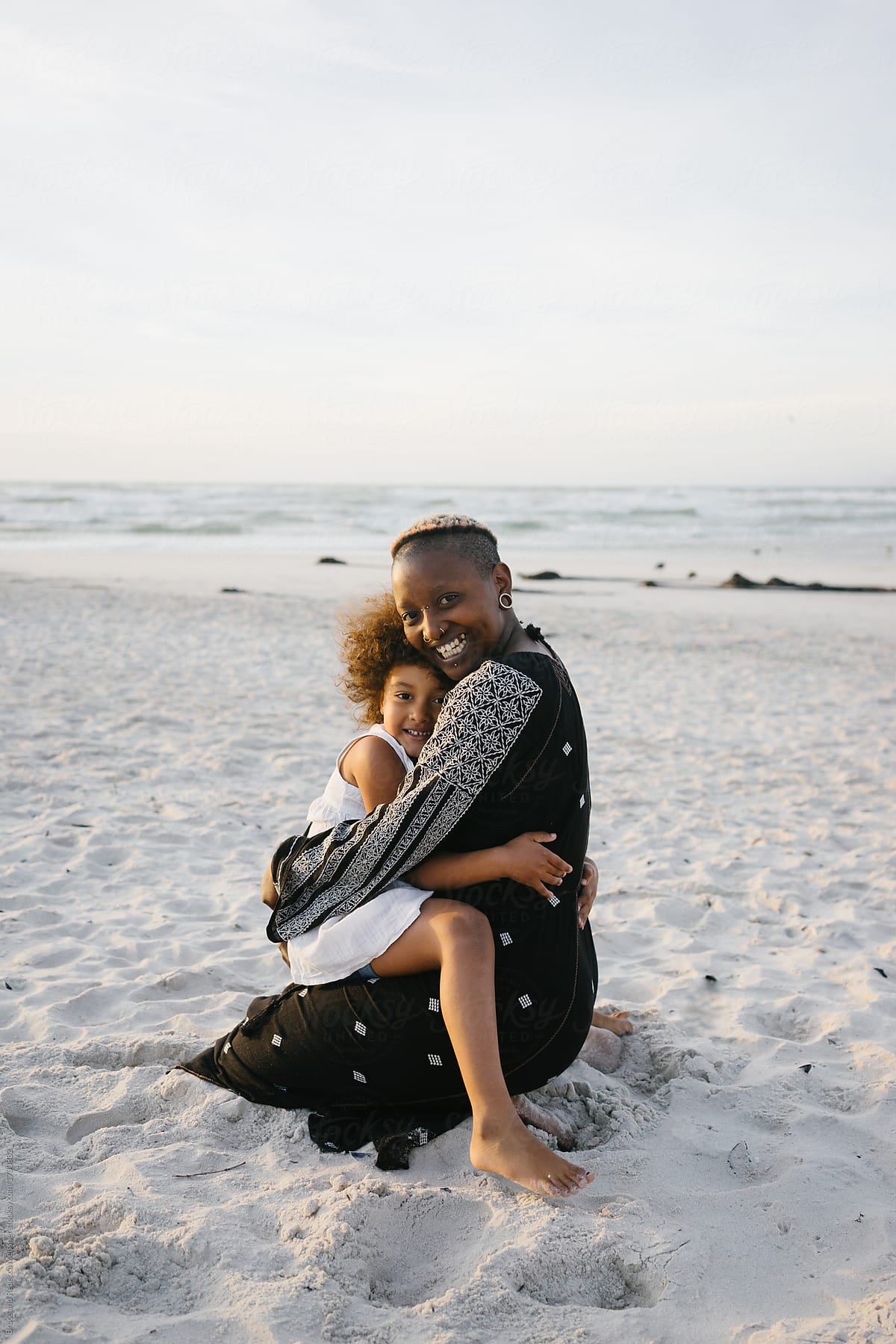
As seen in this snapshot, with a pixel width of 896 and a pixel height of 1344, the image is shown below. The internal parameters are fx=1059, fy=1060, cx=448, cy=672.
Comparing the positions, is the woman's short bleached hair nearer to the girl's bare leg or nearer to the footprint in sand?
the girl's bare leg

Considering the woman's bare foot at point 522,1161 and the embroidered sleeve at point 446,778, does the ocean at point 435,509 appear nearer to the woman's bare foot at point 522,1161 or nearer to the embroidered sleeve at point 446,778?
the embroidered sleeve at point 446,778

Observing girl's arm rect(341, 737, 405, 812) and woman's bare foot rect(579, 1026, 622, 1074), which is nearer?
girl's arm rect(341, 737, 405, 812)

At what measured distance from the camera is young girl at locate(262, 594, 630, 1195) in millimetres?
2428

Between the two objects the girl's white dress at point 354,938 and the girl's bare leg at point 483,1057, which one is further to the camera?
the girl's white dress at point 354,938

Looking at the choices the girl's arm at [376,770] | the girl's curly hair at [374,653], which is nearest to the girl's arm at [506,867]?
the girl's arm at [376,770]

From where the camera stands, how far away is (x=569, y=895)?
106 inches

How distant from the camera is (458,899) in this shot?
2.57 m

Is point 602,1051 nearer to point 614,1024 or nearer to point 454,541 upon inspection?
point 614,1024

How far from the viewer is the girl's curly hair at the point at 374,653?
3.13 m

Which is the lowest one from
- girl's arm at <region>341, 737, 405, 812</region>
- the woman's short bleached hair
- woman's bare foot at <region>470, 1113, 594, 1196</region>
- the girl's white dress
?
woman's bare foot at <region>470, 1113, 594, 1196</region>

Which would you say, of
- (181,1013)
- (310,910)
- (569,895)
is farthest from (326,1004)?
(181,1013)

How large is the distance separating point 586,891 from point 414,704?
716mm

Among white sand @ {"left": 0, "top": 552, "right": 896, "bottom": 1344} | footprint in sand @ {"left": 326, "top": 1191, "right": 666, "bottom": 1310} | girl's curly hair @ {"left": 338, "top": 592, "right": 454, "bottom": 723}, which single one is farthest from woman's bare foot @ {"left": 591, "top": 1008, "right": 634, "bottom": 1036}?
girl's curly hair @ {"left": 338, "top": 592, "right": 454, "bottom": 723}

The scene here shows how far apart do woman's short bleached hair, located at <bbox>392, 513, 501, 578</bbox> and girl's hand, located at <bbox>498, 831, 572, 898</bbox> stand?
27.6 inches
